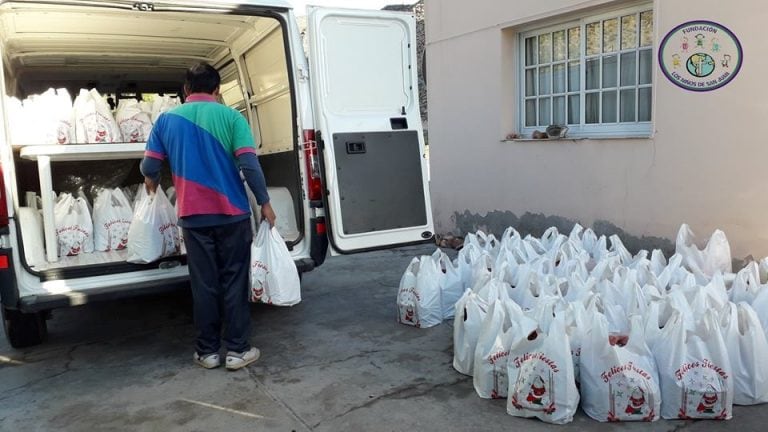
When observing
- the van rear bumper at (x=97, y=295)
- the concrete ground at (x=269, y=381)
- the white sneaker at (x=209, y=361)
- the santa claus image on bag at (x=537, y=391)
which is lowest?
the concrete ground at (x=269, y=381)

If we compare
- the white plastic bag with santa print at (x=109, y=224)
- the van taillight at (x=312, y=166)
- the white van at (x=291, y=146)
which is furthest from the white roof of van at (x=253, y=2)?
the white plastic bag with santa print at (x=109, y=224)

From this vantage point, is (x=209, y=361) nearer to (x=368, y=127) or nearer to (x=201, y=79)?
(x=201, y=79)

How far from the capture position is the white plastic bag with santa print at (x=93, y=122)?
4.07m

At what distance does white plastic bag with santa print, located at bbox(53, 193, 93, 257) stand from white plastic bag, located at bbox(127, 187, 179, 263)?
1.73 feet

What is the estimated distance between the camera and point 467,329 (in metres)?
3.35

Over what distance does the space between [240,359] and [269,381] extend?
27 centimetres

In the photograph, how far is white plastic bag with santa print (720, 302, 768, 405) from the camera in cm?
288

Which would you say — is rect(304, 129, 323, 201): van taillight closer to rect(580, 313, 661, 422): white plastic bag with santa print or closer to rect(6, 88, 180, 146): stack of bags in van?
rect(6, 88, 180, 146): stack of bags in van

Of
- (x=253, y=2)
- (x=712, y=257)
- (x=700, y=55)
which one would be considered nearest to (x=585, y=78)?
(x=700, y=55)

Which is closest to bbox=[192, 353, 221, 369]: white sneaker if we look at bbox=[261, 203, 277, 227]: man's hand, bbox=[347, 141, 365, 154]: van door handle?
bbox=[261, 203, 277, 227]: man's hand

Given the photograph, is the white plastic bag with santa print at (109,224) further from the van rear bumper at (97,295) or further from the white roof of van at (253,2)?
the white roof of van at (253,2)

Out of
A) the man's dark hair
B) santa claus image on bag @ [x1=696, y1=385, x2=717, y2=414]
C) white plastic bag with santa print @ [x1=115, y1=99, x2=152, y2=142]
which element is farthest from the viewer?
white plastic bag with santa print @ [x1=115, y1=99, x2=152, y2=142]

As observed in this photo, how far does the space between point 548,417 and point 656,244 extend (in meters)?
2.84

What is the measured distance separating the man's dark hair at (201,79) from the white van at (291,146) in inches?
16.5
